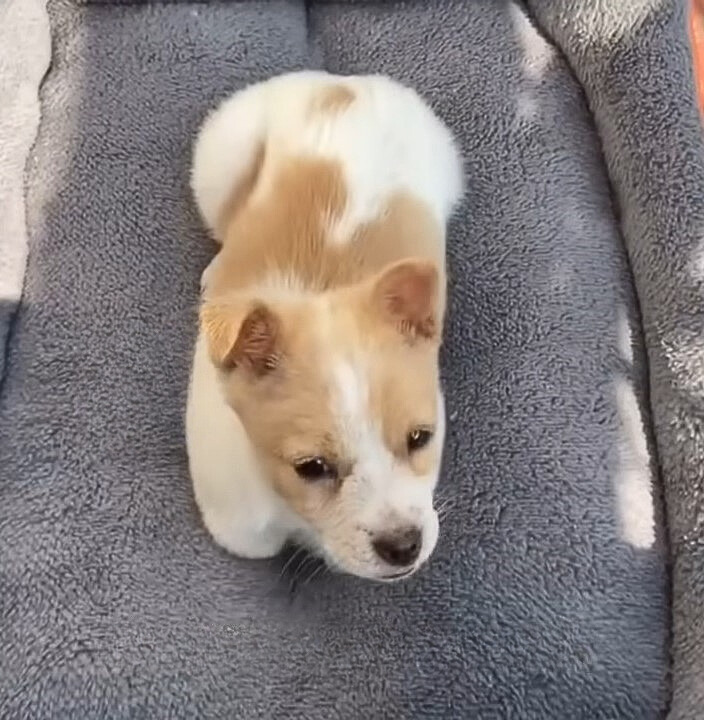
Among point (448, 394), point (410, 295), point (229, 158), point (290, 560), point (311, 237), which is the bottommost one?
point (290, 560)

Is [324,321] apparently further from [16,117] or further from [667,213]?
[16,117]

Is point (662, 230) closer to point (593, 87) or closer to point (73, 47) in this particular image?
point (593, 87)

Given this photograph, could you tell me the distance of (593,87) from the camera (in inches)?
92.4

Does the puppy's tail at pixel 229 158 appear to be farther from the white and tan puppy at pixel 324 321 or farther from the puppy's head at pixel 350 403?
the puppy's head at pixel 350 403

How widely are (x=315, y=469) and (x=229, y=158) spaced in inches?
28.2

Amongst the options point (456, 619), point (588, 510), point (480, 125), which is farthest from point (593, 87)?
point (456, 619)

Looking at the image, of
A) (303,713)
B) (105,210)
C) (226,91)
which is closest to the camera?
(303,713)

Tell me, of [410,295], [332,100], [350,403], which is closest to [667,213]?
[332,100]

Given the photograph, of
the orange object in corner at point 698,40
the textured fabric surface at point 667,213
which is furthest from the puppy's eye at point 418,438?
the orange object in corner at point 698,40

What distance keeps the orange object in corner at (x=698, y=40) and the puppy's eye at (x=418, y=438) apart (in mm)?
1015

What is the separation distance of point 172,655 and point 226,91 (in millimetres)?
1111

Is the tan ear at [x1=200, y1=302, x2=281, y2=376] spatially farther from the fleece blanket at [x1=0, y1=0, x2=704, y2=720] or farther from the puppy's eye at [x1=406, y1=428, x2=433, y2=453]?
the fleece blanket at [x1=0, y1=0, x2=704, y2=720]

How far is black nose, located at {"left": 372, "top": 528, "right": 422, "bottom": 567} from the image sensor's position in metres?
1.55

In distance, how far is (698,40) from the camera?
8.26ft
